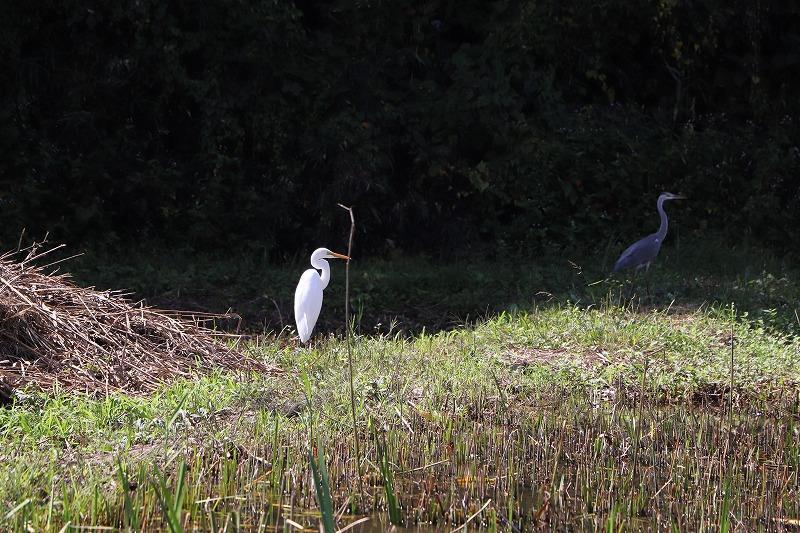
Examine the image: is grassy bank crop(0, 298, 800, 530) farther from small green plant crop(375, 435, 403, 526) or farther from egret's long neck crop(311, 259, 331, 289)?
egret's long neck crop(311, 259, 331, 289)

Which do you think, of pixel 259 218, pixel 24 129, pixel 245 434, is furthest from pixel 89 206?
pixel 245 434

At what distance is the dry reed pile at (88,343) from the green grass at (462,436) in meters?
0.28

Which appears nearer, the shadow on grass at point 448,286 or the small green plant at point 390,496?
the small green plant at point 390,496

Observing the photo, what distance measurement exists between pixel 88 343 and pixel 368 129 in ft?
21.9

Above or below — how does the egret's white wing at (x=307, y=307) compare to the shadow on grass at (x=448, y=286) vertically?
below

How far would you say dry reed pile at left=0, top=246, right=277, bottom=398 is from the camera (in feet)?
18.7

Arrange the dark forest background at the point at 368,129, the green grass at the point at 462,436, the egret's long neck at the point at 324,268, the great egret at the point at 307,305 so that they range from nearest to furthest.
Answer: the green grass at the point at 462,436
the great egret at the point at 307,305
the egret's long neck at the point at 324,268
the dark forest background at the point at 368,129

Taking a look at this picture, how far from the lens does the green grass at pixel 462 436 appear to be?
3943 millimetres

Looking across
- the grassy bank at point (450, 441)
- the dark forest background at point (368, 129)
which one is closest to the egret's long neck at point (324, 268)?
the grassy bank at point (450, 441)

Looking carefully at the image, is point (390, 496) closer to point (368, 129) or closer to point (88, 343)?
point (88, 343)

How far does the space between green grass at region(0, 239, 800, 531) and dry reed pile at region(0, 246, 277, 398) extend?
0.28 metres

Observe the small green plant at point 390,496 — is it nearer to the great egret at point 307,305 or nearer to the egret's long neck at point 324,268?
the great egret at point 307,305

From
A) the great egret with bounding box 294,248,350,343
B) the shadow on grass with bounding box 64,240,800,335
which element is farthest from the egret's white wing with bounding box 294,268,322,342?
the shadow on grass with bounding box 64,240,800,335

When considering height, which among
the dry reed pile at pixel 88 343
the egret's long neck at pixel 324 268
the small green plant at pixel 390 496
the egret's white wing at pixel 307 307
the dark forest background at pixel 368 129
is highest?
the dark forest background at pixel 368 129
